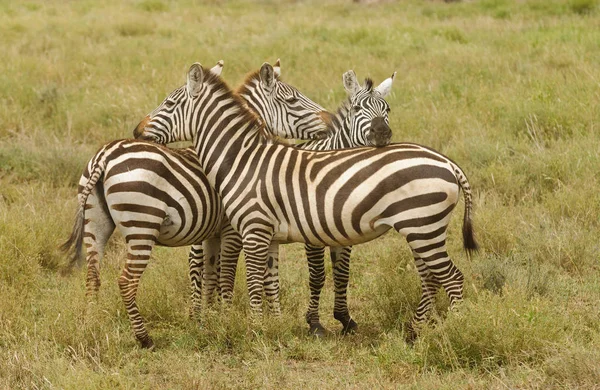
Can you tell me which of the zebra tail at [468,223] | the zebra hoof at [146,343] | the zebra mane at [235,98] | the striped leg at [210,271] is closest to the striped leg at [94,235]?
the zebra hoof at [146,343]

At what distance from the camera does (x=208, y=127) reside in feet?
20.4

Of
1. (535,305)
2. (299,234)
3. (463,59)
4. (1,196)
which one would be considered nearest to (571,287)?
(535,305)

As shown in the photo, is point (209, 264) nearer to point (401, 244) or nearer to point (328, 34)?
point (401, 244)

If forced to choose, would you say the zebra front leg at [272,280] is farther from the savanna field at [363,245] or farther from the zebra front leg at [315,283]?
the zebra front leg at [315,283]

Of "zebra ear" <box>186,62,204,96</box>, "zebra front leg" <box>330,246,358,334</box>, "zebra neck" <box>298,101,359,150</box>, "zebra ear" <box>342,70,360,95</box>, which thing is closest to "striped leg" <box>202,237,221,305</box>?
"zebra front leg" <box>330,246,358,334</box>

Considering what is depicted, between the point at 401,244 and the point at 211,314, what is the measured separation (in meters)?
2.81

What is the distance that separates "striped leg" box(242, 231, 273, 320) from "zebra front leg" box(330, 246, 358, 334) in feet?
2.84

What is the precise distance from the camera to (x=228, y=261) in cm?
642

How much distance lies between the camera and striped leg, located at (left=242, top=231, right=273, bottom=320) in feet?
19.1

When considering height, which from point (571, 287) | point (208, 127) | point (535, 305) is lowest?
point (571, 287)

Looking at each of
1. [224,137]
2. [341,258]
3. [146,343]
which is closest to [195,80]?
[224,137]

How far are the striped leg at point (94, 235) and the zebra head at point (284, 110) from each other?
5.85 feet

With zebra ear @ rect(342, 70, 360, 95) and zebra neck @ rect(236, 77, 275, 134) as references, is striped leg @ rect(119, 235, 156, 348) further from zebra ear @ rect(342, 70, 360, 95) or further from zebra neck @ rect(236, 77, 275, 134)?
zebra ear @ rect(342, 70, 360, 95)

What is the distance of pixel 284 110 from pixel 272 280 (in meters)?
1.80
